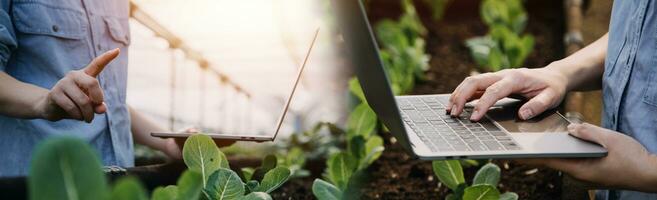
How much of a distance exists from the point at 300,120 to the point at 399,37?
66cm

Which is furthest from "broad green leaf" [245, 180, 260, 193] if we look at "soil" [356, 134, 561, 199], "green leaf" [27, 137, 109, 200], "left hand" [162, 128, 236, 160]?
"soil" [356, 134, 561, 199]

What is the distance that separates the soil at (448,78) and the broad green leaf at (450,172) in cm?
33

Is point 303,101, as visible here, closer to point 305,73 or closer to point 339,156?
point 305,73

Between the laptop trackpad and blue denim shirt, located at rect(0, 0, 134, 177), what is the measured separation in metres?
0.78

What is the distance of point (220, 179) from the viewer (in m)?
1.49

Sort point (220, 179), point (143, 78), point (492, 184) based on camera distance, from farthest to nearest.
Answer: point (143, 78)
point (492, 184)
point (220, 179)

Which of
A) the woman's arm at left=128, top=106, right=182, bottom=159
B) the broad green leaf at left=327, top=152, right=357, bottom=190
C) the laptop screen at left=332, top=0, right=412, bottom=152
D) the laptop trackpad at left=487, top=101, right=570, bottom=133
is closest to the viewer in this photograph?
the laptop screen at left=332, top=0, right=412, bottom=152

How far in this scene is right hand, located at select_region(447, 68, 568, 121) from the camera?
1752 mm

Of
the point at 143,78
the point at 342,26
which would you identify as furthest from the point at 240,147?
the point at 342,26

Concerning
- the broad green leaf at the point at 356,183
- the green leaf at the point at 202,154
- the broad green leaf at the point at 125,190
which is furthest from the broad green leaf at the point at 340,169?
the broad green leaf at the point at 125,190

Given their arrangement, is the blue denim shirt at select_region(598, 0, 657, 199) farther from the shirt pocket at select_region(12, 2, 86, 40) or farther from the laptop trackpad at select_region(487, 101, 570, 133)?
the shirt pocket at select_region(12, 2, 86, 40)

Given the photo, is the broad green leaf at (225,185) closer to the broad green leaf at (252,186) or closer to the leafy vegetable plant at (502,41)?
the broad green leaf at (252,186)

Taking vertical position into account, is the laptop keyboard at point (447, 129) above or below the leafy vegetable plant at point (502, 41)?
above

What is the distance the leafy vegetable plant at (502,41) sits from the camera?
144 inches
